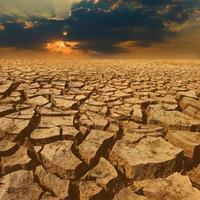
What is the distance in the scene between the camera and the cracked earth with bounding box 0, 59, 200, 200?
148 centimetres

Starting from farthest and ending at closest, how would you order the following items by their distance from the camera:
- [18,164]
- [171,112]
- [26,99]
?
[26,99], [171,112], [18,164]

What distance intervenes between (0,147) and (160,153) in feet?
3.61

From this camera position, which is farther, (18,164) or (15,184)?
(18,164)

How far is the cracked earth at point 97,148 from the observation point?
4.85 feet

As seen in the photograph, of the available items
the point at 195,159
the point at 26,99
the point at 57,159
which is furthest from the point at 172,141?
the point at 26,99

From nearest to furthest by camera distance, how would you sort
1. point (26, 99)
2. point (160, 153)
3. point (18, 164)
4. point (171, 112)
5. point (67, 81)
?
1. point (18, 164)
2. point (160, 153)
3. point (171, 112)
4. point (26, 99)
5. point (67, 81)

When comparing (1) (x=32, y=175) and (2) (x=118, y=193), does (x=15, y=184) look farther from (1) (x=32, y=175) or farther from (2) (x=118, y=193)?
(2) (x=118, y=193)

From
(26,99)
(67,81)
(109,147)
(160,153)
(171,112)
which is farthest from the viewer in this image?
(67,81)

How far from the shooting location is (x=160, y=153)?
1.78 metres

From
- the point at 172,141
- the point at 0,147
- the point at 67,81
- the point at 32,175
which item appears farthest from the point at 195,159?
the point at 67,81

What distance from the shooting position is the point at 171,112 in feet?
8.96

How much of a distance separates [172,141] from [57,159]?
91 cm

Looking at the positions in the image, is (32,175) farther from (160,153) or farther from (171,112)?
(171,112)

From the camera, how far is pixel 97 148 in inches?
72.2
